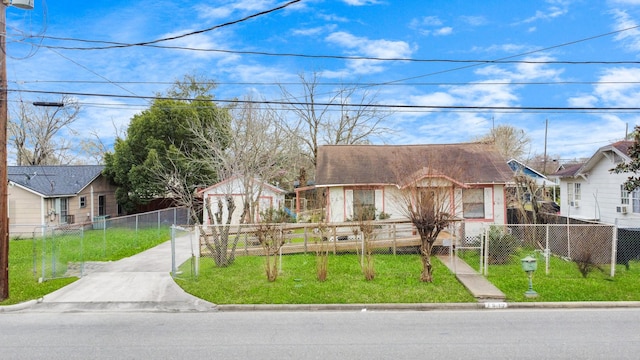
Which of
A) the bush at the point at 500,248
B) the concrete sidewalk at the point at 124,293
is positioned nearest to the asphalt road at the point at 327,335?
the concrete sidewalk at the point at 124,293

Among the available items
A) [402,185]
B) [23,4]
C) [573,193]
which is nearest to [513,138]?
[573,193]

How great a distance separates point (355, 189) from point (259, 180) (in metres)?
5.21

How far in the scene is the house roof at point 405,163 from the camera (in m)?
18.4

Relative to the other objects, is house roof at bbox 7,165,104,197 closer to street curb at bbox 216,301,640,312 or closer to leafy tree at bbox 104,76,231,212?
leafy tree at bbox 104,76,231,212

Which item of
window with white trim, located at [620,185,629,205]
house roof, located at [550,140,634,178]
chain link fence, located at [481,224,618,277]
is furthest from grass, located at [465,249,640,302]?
window with white trim, located at [620,185,629,205]

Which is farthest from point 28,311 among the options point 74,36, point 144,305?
point 74,36

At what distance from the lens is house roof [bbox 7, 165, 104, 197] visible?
81.0 feet

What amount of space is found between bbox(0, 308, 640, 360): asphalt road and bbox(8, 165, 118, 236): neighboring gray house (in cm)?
1622

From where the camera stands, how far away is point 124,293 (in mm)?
10508

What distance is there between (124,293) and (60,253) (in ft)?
22.2

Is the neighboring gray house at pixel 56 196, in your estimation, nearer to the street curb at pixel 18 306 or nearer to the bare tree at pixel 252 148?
the bare tree at pixel 252 148

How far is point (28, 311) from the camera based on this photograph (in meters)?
9.39

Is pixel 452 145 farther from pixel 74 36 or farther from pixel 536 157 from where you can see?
pixel 536 157

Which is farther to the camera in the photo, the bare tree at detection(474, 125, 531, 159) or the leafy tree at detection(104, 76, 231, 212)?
the bare tree at detection(474, 125, 531, 159)
